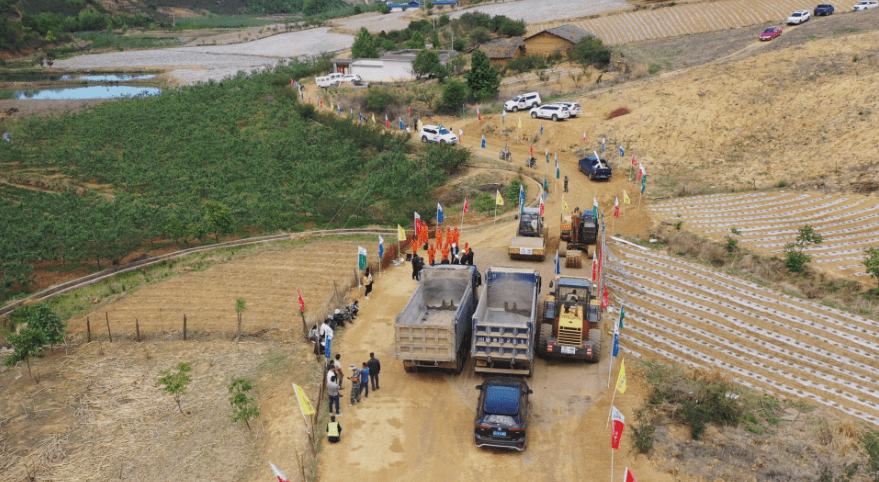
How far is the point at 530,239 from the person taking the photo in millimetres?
29953

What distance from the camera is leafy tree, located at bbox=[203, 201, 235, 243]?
34.9 metres

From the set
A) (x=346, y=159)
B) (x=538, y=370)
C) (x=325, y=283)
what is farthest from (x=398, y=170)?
(x=538, y=370)

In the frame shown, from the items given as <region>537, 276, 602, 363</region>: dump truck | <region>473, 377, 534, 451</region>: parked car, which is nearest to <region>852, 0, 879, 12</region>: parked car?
<region>537, 276, 602, 363</region>: dump truck

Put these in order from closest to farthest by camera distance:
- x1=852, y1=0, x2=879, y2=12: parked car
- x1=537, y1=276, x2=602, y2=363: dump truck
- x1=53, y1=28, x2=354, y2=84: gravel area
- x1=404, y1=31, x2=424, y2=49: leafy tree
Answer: x1=537, y1=276, x2=602, y2=363: dump truck
x1=852, y1=0, x2=879, y2=12: parked car
x1=404, y1=31, x2=424, y2=49: leafy tree
x1=53, y1=28, x2=354, y2=84: gravel area

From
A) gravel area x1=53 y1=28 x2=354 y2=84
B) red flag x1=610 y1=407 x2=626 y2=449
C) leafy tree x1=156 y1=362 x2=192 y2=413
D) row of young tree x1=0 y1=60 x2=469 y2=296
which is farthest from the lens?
gravel area x1=53 y1=28 x2=354 y2=84

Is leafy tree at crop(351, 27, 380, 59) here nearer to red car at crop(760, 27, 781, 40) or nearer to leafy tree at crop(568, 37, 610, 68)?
leafy tree at crop(568, 37, 610, 68)

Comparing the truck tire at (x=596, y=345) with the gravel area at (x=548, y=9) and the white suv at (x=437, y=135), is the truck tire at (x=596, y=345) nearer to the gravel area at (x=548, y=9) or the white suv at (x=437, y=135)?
the white suv at (x=437, y=135)

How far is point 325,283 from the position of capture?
2892 cm

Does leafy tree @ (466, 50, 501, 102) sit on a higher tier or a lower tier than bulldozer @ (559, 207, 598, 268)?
higher

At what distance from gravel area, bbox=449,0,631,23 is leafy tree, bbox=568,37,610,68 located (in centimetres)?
2584

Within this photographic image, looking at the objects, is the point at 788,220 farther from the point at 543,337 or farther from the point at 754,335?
the point at 543,337

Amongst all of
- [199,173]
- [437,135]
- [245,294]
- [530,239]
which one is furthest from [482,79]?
[245,294]

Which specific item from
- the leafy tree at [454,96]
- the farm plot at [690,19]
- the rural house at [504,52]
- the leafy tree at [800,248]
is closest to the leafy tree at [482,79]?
the leafy tree at [454,96]

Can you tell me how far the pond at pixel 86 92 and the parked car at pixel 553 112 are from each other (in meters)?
49.9
